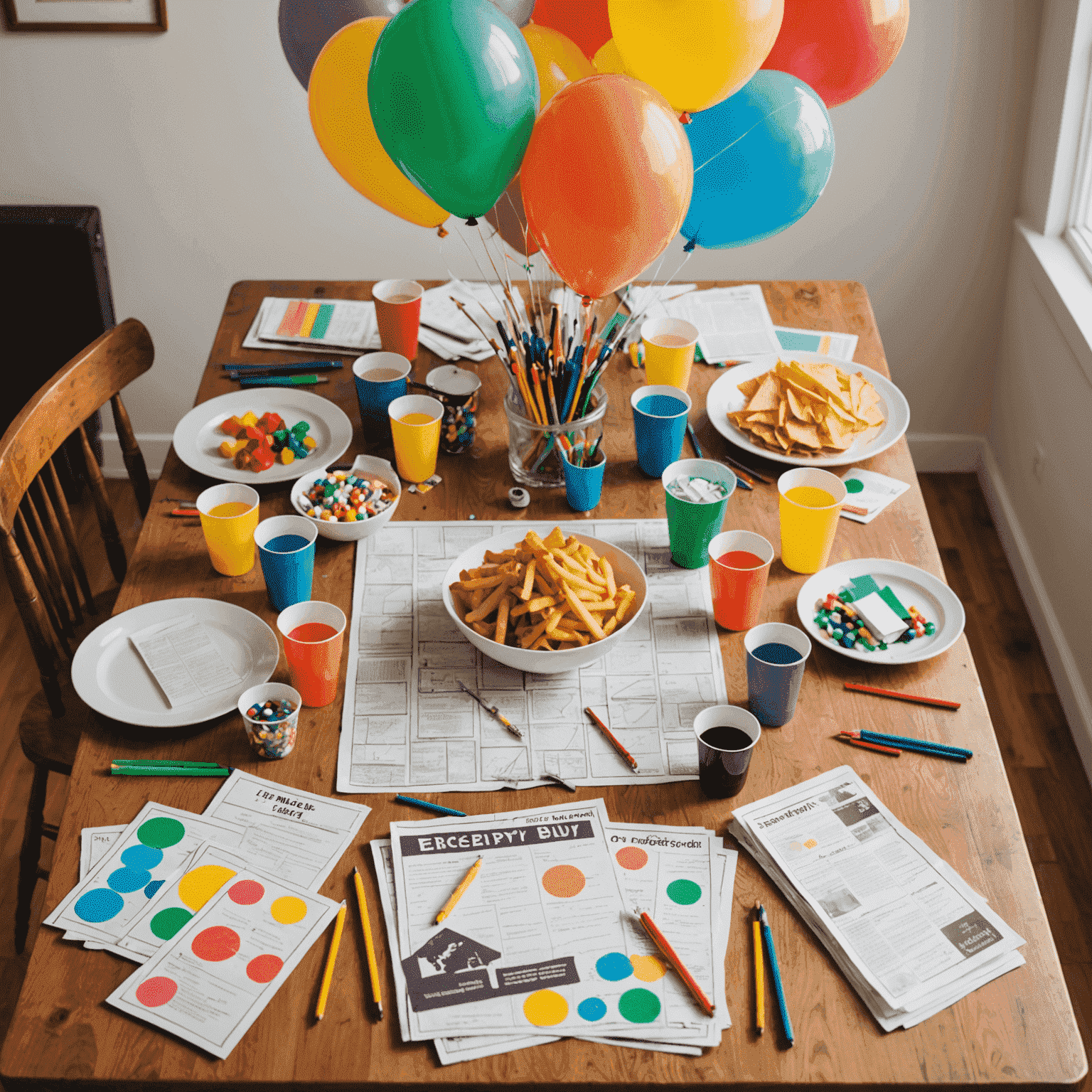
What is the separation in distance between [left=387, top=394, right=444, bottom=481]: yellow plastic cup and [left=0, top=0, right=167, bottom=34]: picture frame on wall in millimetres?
1616

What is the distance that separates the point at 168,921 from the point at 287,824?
0.16 meters

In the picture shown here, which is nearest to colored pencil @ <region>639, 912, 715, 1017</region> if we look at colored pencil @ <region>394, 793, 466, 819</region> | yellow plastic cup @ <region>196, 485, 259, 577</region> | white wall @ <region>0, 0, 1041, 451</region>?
colored pencil @ <region>394, 793, 466, 819</region>

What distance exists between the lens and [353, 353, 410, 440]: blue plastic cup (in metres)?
1.87

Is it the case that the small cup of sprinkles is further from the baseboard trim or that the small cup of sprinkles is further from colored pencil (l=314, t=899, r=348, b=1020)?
the baseboard trim

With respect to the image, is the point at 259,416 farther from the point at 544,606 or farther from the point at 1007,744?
the point at 1007,744

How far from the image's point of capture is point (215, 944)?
44.7 inches

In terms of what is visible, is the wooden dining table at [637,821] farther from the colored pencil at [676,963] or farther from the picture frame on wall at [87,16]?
the picture frame on wall at [87,16]

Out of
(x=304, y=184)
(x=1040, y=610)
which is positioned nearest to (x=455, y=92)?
(x=304, y=184)

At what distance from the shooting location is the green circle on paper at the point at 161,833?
1.23 metres

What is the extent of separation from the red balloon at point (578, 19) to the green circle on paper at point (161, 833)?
1344 millimetres

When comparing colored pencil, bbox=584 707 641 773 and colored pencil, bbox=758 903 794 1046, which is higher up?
colored pencil, bbox=584 707 641 773

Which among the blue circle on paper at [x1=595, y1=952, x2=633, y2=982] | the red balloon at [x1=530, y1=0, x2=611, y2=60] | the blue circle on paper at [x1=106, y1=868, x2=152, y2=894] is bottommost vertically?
the blue circle on paper at [x1=595, y1=952, x2=633, y2=982]

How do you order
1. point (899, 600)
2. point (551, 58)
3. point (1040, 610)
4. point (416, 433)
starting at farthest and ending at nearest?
point (1040, 610) → point (416, 433) → point (551, 58) → point (899, 600)

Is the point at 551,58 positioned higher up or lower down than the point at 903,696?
higher up
